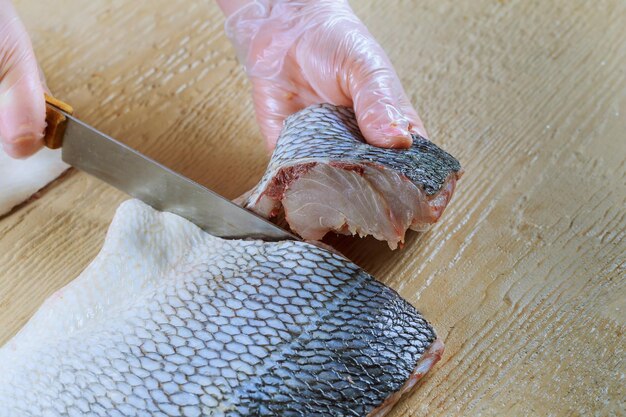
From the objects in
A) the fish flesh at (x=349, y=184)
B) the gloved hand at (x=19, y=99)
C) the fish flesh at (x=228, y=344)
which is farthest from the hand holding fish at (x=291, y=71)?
the fish flesh at (x=228, y=344)

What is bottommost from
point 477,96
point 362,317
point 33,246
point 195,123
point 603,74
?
point 33,246

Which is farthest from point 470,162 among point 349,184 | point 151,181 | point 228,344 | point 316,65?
point 228,344

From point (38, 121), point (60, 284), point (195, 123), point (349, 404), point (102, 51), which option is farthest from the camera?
point (102, 51)

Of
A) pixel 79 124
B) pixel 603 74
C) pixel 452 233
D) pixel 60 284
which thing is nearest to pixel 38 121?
pixel 79 124

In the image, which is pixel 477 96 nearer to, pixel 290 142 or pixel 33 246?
pixel 290 142

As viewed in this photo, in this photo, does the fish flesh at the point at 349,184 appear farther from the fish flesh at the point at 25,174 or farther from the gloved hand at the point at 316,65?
the fish flesh at the point at 25,174

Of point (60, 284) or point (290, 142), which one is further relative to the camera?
point (60, 284)

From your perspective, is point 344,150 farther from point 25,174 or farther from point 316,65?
point 25,174

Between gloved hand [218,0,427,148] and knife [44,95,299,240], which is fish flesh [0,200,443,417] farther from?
gloved hand [218,0,427,148]

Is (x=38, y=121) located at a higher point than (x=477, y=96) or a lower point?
lower
